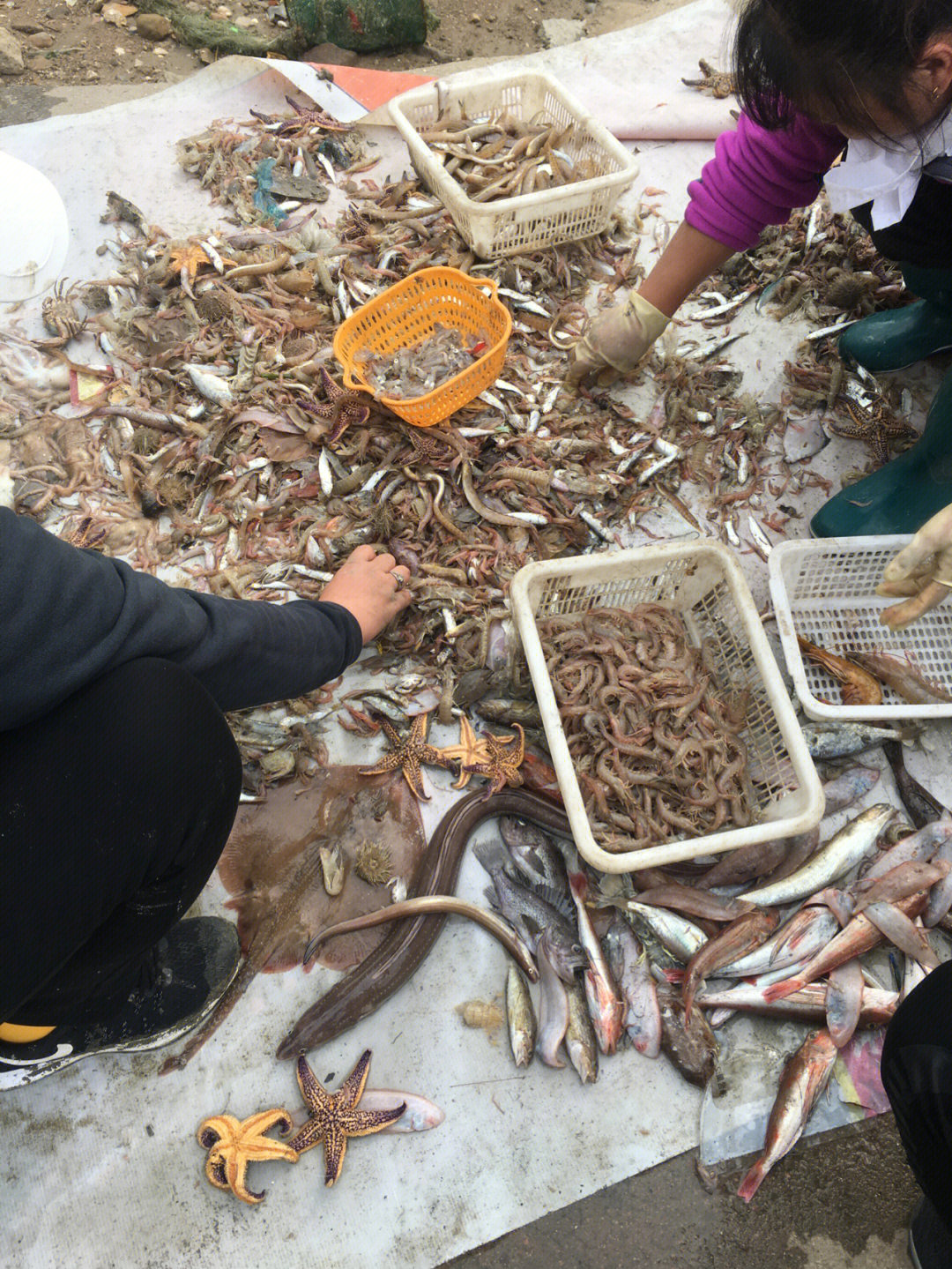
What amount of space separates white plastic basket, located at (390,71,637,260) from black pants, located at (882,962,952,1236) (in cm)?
328

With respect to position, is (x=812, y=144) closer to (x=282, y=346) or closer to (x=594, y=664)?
(x=594, y=664)

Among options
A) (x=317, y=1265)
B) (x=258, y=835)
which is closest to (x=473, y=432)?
(x=258, y=835)

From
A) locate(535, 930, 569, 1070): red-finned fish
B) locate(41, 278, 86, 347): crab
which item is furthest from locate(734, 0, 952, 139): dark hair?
locate(41, 278, 86, 347): crab

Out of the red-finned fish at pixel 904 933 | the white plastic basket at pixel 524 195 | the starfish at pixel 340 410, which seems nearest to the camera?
the red-finned fish at pixel 904 933

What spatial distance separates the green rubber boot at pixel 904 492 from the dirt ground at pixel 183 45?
3913 mm

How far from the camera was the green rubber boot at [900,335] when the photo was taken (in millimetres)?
3195

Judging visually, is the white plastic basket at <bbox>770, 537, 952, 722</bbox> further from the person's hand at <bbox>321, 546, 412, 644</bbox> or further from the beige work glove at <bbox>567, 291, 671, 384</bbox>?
the person's hand at <bbox>321, 546, 412, 644</bbox>

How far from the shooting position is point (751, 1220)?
7.03 feet

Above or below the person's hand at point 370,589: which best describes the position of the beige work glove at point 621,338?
above

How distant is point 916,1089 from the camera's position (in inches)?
66.5

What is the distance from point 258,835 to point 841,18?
2.58 meters

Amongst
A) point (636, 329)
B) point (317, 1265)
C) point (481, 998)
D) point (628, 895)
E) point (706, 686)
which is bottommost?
point (317, 1265)

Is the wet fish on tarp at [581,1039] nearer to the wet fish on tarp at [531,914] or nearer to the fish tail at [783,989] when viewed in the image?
the wet fish on tarp at [531,914]

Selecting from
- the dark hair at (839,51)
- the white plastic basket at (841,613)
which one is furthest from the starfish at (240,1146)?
the dark hair at (839,51)
